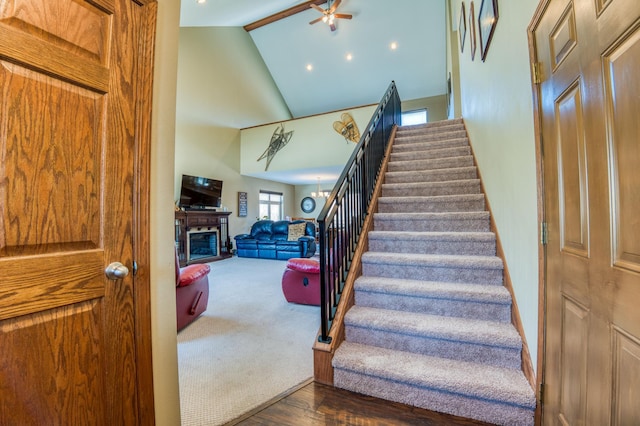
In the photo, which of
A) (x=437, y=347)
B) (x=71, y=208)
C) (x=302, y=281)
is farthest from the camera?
(x=302, y=281)

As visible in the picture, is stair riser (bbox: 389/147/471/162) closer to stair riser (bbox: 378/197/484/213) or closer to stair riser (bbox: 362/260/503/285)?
stair riser (bbox: 378/197/484/213)

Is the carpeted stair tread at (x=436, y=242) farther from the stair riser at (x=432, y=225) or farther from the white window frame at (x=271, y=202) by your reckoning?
the white window frame at (x=271, y=202)

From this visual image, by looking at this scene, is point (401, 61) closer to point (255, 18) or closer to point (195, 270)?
point (255, 18)

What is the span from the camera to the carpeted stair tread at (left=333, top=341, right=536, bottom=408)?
4.52 ft

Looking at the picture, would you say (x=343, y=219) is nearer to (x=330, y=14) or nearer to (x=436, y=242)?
(x=436, y=242)

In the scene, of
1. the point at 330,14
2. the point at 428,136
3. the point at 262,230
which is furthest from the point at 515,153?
the point at 262,230

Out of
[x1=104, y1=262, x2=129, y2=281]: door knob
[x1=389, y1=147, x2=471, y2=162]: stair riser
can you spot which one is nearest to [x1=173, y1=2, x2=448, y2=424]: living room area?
[x1=104, y1=262, x2=129, y2=281]: door knob

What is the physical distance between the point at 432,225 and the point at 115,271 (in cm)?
244

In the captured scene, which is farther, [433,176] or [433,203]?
[433,176]

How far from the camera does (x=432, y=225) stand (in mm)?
2623

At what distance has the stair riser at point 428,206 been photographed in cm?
269

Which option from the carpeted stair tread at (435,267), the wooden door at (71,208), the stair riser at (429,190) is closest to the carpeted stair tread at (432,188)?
the stair riser at (429,190)

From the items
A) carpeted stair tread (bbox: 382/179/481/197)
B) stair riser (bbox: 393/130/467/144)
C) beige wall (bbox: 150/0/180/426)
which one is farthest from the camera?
stair riser (bbox: 393/130/467/144)

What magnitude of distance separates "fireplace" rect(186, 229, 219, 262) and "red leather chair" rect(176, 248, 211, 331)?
3.52m
